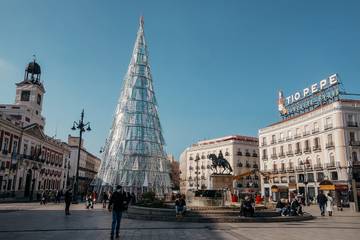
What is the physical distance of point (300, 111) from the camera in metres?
62.7

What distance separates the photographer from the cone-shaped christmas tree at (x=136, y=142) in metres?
52.1

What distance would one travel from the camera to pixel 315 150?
54594 mm

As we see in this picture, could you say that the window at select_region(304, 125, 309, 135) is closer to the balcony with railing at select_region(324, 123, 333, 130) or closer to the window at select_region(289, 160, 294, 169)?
the balcony with railing at select_region(324, 123, 333, 130)

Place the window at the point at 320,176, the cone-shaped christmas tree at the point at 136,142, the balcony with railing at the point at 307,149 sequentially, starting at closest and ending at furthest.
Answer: the cone-shaped christmas tree at the point at 136,142, the window at the point at 320,176, the balcony with railing at the point at 307,149

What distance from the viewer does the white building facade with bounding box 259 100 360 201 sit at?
4947 centimetres

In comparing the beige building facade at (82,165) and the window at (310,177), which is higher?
the beige building facade at (82,165)

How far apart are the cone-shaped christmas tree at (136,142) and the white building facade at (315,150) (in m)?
19.8

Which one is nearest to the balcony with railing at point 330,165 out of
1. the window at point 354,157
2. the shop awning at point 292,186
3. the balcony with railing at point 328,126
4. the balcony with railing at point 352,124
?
the window at point 354,157

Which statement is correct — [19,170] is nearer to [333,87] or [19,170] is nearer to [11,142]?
[11,142]

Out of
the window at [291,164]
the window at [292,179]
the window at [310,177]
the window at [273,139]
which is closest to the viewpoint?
the window at [310,177]

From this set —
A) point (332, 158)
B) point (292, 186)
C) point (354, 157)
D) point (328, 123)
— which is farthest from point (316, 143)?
point (292, 186)

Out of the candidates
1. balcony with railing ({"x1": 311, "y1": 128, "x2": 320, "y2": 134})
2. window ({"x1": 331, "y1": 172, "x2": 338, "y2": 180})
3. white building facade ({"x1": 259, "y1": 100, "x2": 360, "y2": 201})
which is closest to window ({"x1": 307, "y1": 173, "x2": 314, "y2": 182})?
white building facade ({"x1": 259, "y1": 100, "x2": 360, "y2": 201})

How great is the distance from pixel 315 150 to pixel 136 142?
106 feet

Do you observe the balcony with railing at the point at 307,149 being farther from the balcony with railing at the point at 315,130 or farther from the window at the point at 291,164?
the window at the point at 291,164
